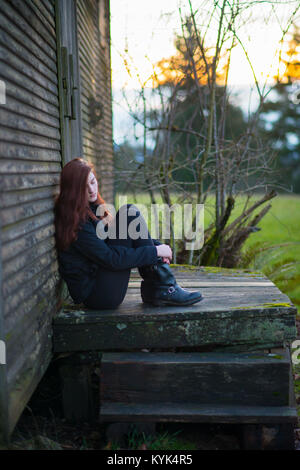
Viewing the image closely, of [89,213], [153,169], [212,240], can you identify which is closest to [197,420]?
[89,213]

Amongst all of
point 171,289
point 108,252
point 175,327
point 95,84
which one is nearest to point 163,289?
point 171,289

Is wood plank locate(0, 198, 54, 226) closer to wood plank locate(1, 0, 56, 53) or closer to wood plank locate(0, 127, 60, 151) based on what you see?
wood plank locate(0, 127, 60, 151)

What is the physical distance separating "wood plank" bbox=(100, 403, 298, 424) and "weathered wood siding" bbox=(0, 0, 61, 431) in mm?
521

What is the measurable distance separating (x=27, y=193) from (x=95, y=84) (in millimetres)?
4625

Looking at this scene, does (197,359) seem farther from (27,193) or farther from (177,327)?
(27,193)

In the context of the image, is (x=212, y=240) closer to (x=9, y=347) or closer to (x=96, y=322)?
(x=96, y=322)

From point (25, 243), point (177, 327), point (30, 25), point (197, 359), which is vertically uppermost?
point (30, 25)

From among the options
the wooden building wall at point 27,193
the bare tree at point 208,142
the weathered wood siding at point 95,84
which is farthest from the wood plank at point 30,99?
the bare tree at point 208,142

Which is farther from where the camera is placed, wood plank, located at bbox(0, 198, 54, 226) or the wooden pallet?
the wooden pallet

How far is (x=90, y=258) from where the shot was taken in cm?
298

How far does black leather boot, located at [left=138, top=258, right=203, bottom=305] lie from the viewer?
313 cm

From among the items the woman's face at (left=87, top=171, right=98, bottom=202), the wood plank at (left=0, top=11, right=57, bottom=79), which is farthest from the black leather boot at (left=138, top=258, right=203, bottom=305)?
the wood plank at (left=0, top=11, right=57, bottom=79)

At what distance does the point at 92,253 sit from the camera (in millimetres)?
2926

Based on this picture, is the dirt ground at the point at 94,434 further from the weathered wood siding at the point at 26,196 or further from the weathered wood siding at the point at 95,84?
the weathered wood siding at the point at 95,84
